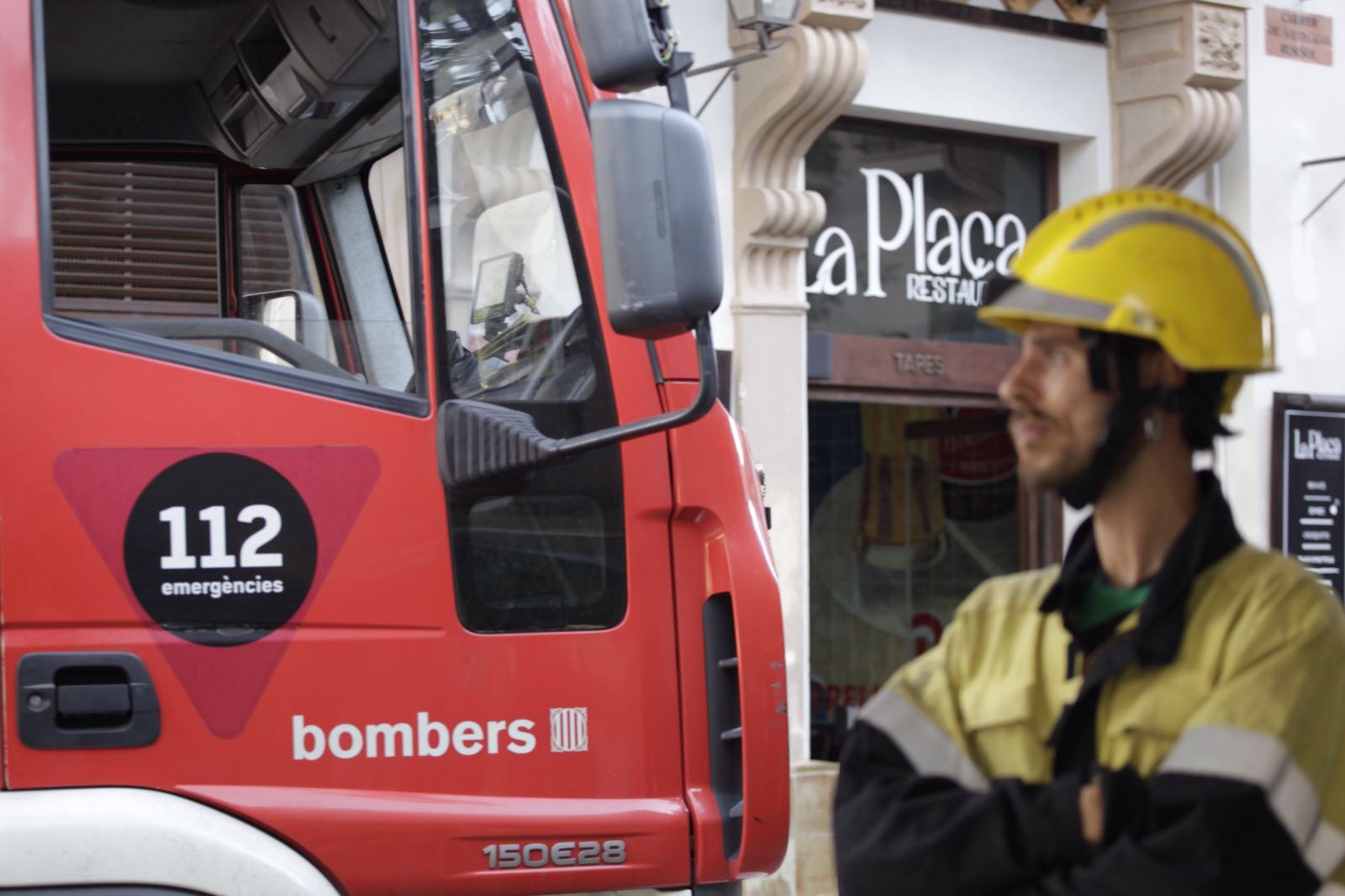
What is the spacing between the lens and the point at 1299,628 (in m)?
1.66

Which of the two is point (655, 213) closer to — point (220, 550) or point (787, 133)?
point (220, 550)

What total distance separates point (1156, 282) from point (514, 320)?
1.59 meters

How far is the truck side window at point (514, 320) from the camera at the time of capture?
310 cm

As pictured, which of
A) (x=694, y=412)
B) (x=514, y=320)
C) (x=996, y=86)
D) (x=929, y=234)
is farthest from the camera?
(x=929, y=234)

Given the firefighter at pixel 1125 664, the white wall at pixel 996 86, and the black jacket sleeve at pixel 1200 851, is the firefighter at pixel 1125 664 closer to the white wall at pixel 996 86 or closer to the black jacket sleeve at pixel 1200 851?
the black jacket sleeve at pixel 1200 851

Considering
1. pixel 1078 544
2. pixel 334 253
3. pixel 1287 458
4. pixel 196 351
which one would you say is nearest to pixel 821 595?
pixel 1287 458

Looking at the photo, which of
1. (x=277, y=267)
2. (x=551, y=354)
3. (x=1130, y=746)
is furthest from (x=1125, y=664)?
(x=277, y=267)

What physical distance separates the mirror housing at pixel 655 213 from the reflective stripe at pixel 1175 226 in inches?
41.3

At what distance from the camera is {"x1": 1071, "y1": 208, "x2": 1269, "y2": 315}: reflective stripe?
1.81m

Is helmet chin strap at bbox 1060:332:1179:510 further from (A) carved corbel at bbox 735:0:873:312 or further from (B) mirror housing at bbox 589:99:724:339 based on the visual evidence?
(A) carved corbel at bbox 735:0:873:312

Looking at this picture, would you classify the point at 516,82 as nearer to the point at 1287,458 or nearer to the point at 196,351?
the point at 196,351

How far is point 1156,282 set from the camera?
5.82 feet

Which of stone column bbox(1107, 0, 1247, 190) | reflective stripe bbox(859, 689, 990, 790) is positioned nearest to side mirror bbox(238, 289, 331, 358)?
reflective stripe bbox(859, 689, 990, 790)

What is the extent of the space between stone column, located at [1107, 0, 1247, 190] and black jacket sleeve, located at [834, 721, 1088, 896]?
25.6ft
